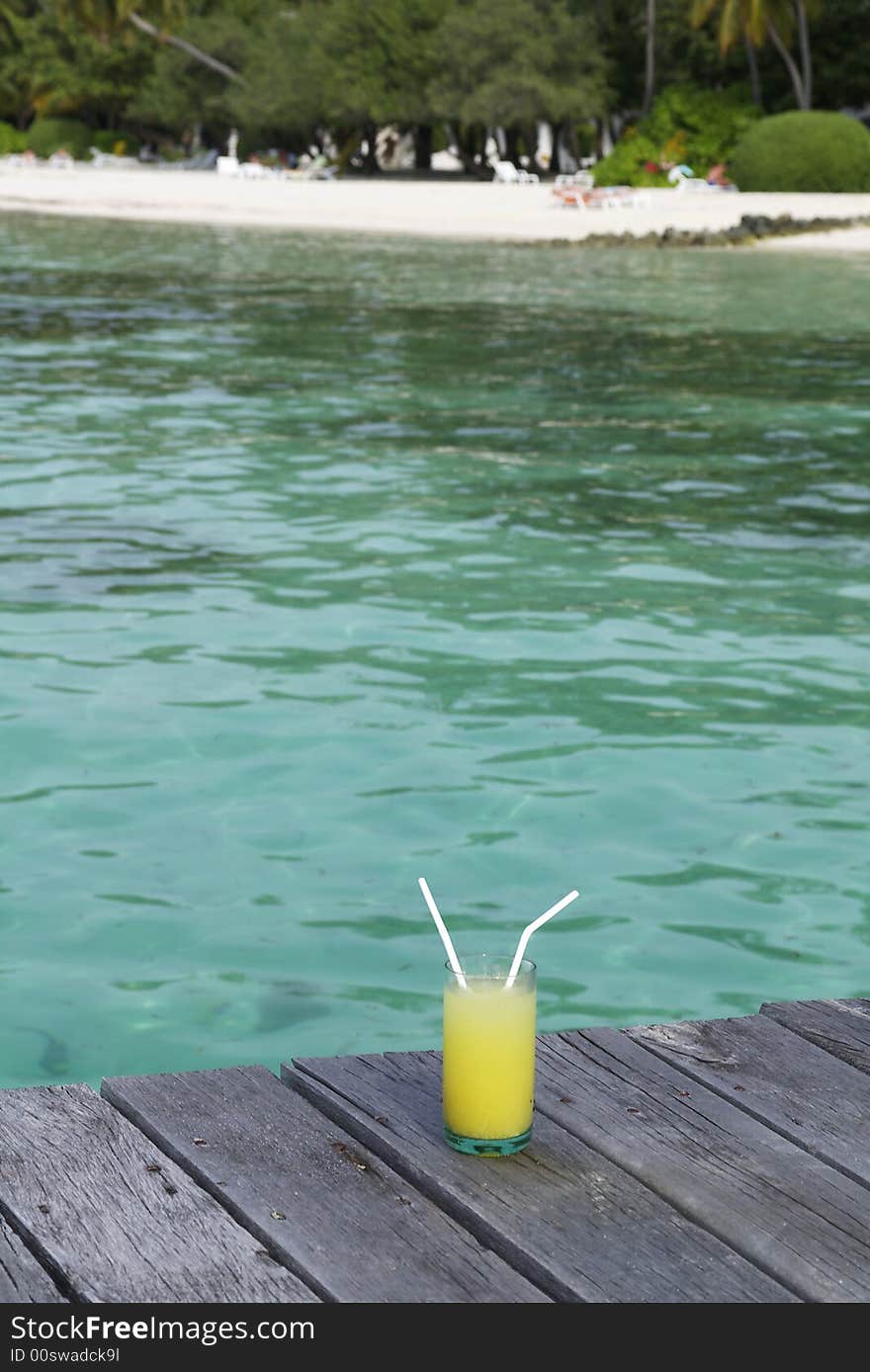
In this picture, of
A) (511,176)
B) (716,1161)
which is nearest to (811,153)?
(511,176)

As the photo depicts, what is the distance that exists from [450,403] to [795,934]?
11.7 meters

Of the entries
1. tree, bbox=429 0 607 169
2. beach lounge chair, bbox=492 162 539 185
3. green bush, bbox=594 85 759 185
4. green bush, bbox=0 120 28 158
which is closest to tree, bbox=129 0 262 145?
green bush, bbox=0 120 28 158

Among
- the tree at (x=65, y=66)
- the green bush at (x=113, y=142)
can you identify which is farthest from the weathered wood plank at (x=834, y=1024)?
the green bush at (x=113, y=142)

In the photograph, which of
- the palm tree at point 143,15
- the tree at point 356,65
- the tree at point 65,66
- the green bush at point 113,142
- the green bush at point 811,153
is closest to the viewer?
the green bush at point 811,153

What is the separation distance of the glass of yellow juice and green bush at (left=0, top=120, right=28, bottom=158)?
87.2m

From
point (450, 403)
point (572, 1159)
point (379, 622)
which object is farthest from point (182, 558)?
point (572, 1159)

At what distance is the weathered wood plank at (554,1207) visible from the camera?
281cm

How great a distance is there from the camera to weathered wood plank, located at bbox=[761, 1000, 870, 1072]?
3.73m

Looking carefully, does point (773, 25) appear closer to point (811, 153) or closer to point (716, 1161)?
point (811, 153)

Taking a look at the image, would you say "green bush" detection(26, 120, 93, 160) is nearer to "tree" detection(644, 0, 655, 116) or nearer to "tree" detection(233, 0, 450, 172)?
"tree" detection(233, 0, 450, 172)

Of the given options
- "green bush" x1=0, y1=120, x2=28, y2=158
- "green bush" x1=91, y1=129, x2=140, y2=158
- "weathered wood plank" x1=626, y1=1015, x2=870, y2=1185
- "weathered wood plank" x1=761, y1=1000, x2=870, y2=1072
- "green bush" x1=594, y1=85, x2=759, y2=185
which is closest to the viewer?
"weathered wood plank" x1=626, y1=1015, x2=870, y2=1185

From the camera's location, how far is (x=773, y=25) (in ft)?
172

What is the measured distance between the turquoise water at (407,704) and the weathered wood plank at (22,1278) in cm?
241

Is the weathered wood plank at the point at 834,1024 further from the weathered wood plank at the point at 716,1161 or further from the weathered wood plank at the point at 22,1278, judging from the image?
the weathered wood plank at the point at 22,1278
